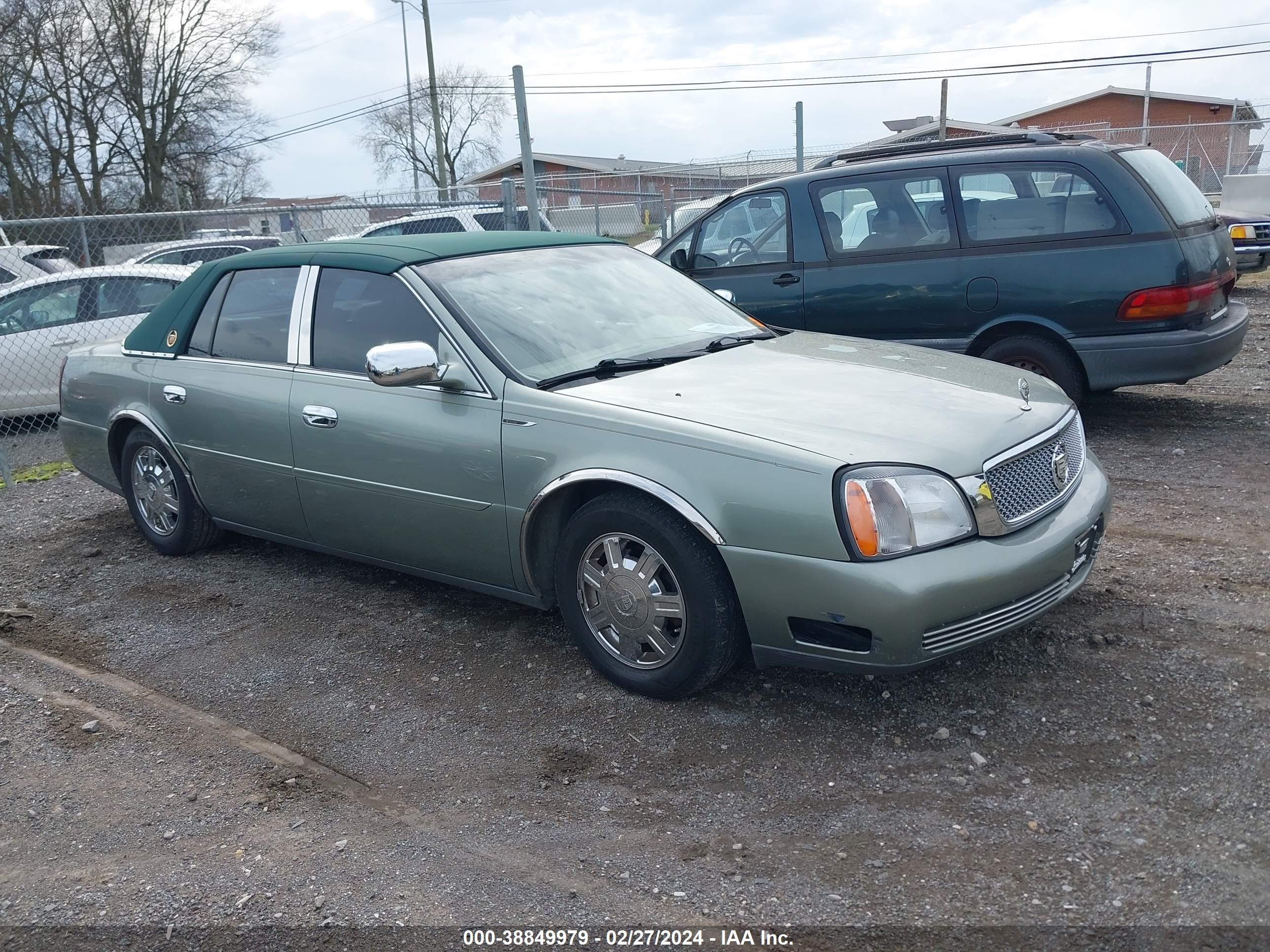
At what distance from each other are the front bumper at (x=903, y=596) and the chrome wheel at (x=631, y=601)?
292mm

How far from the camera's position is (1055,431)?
3.86m

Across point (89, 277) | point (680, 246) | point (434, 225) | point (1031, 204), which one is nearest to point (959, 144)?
point (1031, 204)

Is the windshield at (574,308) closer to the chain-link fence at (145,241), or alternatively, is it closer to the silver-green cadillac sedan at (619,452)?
the silver-green cadillac sedan at (619,452)

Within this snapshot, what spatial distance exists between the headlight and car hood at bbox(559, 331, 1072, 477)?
5cm

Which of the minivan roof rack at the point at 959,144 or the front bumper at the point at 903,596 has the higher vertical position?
the minivan roof rack at the point at 959,144

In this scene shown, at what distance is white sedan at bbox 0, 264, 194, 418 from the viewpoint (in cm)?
984

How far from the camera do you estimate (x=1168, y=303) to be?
20.8 ft

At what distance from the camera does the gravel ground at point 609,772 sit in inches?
110

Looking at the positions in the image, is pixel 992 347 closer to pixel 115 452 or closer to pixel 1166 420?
pixel 1166 420

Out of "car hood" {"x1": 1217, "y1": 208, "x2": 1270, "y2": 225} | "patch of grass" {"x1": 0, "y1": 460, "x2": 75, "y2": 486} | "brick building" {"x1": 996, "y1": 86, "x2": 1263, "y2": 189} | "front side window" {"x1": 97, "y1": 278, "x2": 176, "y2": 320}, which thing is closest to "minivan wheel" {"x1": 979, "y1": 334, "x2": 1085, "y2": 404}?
"patch of grass" {"x1": 0, "y1": 460, "x2": 75, "y2": 486}

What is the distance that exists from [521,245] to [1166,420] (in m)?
4.74

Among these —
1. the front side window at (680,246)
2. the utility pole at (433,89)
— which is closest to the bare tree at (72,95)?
the utility pole at (433,89)

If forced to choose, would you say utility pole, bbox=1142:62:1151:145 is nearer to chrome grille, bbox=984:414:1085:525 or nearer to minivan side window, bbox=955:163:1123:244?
minivan side window, bbox=955:163:1123:244

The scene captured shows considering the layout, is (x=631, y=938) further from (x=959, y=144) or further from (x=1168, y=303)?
(x=959, y=144)
